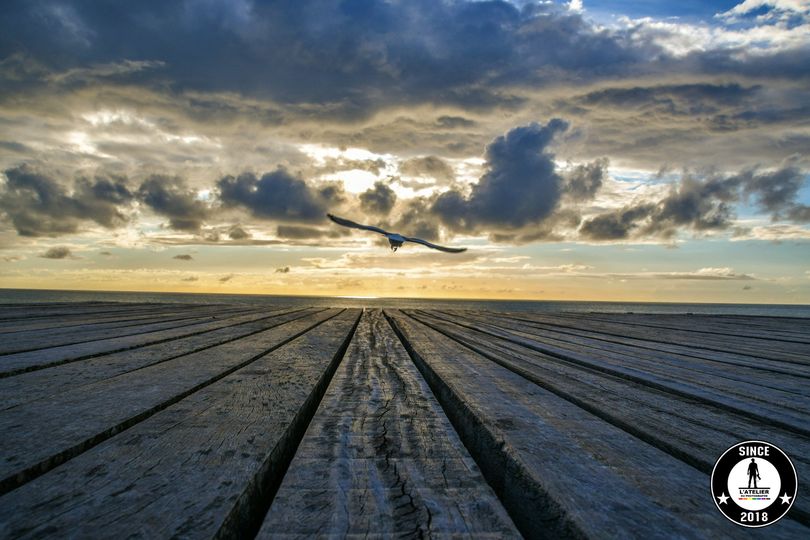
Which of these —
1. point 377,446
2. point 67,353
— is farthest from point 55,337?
point 377,446

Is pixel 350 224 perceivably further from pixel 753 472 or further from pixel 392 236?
pixel 753 472

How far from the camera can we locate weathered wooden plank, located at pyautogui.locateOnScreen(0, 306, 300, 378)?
2.11 m

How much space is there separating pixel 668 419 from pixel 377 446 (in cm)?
90

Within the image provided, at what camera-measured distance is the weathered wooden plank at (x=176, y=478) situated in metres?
0.74

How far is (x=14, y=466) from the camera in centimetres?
95

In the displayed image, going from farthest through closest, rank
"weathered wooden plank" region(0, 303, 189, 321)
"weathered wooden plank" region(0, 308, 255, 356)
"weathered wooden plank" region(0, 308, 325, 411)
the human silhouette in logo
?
"weathered wooden plank" region(0, 303, 189, 321) < "weathered wooden plank" region(0, 308, 255, 356) < "weathered wooden plank" region(0, 308, 325, 411) < the human silhouette in logo

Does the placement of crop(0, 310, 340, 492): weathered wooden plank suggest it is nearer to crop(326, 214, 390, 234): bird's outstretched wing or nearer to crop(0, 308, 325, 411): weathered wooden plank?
crop(0, 308, 325, 411): weathered wooden plank

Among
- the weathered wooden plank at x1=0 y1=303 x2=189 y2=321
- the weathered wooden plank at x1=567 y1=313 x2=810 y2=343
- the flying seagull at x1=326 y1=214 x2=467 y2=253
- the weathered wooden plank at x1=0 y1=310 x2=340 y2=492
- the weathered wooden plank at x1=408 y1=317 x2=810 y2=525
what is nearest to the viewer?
the weathered wooden plank at x1=0 y1=310 x2=340 y2=492

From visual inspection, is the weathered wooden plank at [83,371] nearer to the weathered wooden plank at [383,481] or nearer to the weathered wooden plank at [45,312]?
the weathered wooden plank at [383,481]

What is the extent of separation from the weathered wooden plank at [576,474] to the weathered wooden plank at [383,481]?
76 mm

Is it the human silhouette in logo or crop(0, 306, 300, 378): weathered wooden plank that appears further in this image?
crop(0, 306, 300, 378): weathered wooden plank

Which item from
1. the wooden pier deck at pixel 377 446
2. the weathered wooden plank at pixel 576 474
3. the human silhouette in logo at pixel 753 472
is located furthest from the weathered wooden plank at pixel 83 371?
the human silhouette in logo at pixel 753 472

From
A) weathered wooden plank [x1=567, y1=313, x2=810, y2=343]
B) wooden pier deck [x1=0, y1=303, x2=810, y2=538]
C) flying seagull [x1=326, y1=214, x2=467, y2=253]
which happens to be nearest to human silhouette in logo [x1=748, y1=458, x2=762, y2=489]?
wooden pier deck [x1=0, y1=303, x2=810, y2=538]

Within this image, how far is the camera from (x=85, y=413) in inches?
52.9
